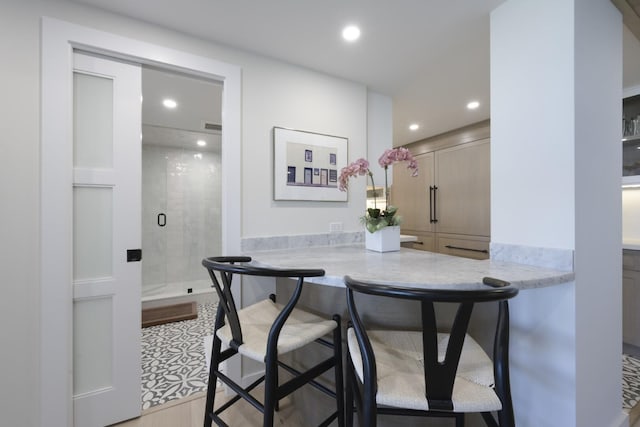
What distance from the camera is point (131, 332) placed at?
162cm

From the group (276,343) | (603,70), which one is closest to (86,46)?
(276,343)

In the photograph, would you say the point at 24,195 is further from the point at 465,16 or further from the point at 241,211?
the point at 465,16

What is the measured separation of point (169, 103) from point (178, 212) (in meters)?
1.99

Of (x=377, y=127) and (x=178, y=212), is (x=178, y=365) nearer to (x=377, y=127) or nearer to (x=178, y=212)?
(x=178, y=212)

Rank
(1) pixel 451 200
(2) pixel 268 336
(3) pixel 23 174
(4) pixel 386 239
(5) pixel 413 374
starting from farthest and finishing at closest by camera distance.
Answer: (1) pixel 451 200
(4) pixel 386 239
(3) pixel 23 174
(2) pixel 268 336
(5) pixel 413 374

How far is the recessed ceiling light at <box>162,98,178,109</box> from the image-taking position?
8.53 feet

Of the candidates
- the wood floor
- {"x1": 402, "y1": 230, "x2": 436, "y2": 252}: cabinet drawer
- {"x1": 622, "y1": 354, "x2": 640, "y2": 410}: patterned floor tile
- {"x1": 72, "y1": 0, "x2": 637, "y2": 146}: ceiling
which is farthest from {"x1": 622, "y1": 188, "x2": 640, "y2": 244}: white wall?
the wood floor

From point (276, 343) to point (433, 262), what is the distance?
0.85 metres

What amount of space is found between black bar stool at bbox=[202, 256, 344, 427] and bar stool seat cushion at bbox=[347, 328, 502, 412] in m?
0.23

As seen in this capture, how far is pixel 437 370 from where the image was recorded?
0.74m

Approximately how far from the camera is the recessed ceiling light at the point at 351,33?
1.70m

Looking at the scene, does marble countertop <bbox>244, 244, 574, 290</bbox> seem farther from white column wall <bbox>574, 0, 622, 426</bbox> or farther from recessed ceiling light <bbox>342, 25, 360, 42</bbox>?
recessed ceiling light <bbox>342, 25, 360, 42</bbox>

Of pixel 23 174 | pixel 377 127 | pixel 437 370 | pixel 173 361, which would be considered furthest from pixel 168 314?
pixel 437 370

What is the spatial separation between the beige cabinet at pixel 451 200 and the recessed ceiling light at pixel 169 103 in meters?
3.40
